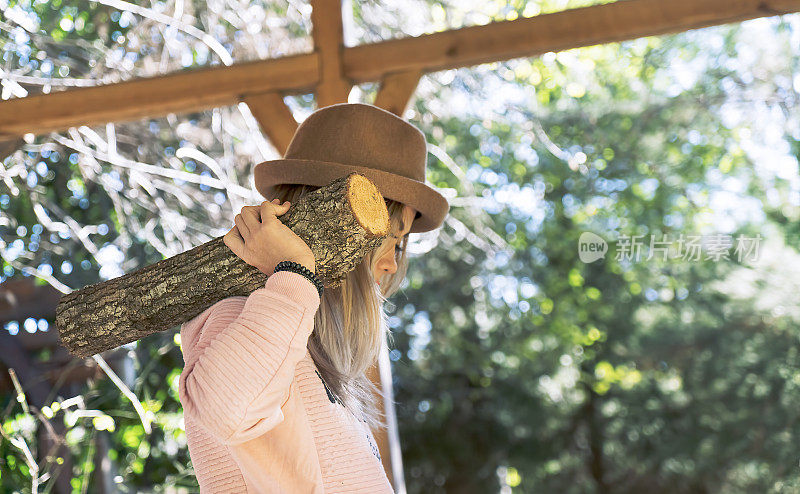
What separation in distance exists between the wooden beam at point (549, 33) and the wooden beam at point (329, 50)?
3 cm

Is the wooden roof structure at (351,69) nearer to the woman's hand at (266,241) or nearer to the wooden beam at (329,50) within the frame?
the wooden beam at (329,50)

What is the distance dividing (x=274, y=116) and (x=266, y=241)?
150 cm

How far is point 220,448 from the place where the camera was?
40.0 inches

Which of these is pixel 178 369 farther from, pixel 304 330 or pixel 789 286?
pixel 789 286

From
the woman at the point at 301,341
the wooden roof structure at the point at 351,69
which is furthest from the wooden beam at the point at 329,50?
the woman at the point at 301,341

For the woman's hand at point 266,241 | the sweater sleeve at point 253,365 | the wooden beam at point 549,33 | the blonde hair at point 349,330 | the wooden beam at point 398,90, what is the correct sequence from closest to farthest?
the sweater sleeve at point 253,365, the woman's hand at point 266,241, the blonde hair at point 349,330, the wooden beam at point 549,33, the wooden beam at point 398,90

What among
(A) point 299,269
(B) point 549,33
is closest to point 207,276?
(A) point 299,269

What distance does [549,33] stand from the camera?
90.5 inches

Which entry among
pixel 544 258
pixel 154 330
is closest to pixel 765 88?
pixel 544 258

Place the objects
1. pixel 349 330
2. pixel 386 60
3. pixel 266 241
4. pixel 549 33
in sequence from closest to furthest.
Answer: pixel 266 241, pixel 349 330, pixel 549 33, pixel 386 60

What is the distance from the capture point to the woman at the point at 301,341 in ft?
2.86

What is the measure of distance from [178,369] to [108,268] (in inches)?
24.4

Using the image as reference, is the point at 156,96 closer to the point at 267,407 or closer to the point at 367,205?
the point at 367,205

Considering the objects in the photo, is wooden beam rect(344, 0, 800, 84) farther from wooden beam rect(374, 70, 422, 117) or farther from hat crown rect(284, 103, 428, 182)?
hat crown rect(284, 103, 428, 182)
